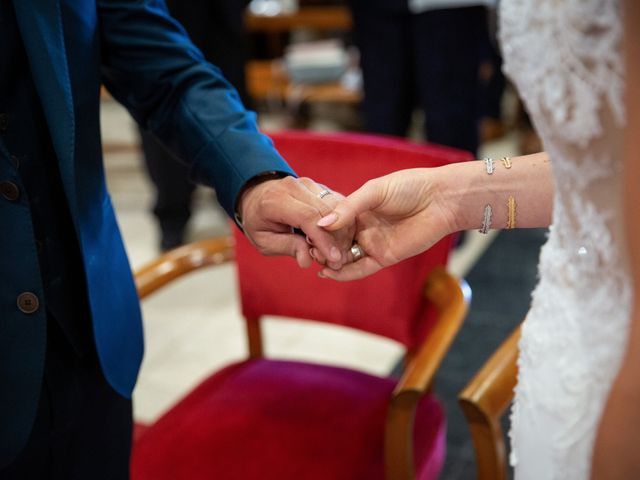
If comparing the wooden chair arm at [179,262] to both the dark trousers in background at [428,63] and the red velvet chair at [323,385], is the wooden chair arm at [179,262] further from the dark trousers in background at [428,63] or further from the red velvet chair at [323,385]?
the dark trousers in background at [428,63]

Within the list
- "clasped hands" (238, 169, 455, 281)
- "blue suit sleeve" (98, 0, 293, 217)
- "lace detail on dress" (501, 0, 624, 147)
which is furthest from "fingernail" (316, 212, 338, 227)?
"lace detail on dress" (501, 0, 624, 147)


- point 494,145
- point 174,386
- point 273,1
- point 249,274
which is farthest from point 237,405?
point 273,1

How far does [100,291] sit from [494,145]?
12.7ft

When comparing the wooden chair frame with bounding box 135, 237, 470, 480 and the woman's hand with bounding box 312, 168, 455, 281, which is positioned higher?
the woman's hand with bounding box 312, 168, 455, 281

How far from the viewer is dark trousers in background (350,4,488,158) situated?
2639mm

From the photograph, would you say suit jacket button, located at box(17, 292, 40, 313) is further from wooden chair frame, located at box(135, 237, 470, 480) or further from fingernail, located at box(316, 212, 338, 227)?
wooden chair frame, located at box(135, 237, 470, 480)

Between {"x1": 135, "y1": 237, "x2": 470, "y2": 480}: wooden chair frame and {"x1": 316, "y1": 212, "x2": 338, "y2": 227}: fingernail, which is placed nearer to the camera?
{"x1": 316, "y1": 212, "x2": 338, "y2": 227}: fingernail

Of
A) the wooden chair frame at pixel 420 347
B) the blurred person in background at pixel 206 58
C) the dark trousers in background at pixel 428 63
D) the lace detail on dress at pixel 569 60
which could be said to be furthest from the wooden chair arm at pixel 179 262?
the dark trousers in background at pixel 428 63

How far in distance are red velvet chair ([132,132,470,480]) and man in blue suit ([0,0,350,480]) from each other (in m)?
0.22

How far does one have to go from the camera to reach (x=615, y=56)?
47cm

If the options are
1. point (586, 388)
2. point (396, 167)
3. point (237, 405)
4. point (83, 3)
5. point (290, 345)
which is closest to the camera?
point (586, 388)

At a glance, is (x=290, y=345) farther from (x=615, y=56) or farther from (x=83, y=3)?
(x=615, y=56)

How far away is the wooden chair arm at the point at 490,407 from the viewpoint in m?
0.96

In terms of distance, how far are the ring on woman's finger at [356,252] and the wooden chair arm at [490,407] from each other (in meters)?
0.25
